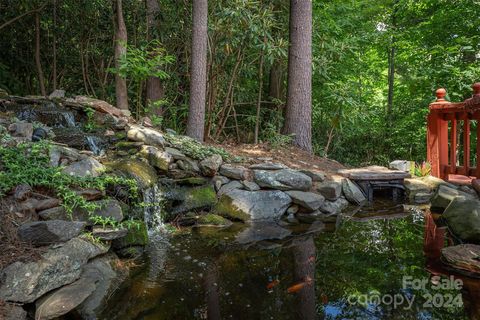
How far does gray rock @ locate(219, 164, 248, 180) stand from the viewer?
5.28m

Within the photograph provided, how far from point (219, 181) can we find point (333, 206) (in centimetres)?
179

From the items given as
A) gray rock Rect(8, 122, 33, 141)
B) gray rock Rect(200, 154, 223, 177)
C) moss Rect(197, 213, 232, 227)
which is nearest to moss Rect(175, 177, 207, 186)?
gray rock Rect(200, 154, 223, 177)

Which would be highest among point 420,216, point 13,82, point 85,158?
point 13,82

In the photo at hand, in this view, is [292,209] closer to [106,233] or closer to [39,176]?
[106,233]

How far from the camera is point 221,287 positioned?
2.92m

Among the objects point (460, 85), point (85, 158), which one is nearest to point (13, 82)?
point (85, 158)

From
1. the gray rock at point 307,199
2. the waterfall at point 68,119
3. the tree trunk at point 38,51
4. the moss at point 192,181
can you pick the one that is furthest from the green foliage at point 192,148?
the tree trunk at point 38,51

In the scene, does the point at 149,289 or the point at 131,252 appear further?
the point at 131,252

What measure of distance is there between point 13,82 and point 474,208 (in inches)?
344

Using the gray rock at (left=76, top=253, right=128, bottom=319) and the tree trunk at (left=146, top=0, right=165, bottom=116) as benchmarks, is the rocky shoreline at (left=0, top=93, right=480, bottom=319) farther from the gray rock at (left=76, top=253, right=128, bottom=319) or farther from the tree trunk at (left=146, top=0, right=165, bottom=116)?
the tree trunk at (left=146, top=0, right=165, bottom=116)

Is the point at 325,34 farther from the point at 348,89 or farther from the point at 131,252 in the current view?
the point at 131,252

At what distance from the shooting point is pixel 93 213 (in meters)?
3.38

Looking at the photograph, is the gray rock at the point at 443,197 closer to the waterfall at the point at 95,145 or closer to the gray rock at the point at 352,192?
the gray rock at the point at 352,192

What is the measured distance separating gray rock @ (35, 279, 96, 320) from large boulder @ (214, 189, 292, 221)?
235cm
